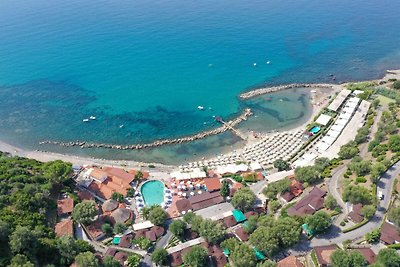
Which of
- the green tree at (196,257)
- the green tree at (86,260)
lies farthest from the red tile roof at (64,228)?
the green tree at (196,257)

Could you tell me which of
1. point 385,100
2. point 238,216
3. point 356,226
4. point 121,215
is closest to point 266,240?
point 238,216

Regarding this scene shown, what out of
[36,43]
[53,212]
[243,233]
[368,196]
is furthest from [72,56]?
[368,196]

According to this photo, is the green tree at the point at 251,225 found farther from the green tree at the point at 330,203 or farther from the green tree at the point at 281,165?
the green tree at the point at 281,165

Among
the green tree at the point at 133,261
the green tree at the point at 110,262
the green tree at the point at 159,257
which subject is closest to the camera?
the green tree at the point at 110,262

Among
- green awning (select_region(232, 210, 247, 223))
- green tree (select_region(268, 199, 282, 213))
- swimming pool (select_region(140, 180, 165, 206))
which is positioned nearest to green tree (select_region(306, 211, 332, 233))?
green tree (select_region(268, 199, 282, 213))

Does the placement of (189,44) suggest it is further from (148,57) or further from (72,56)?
(72,56)
